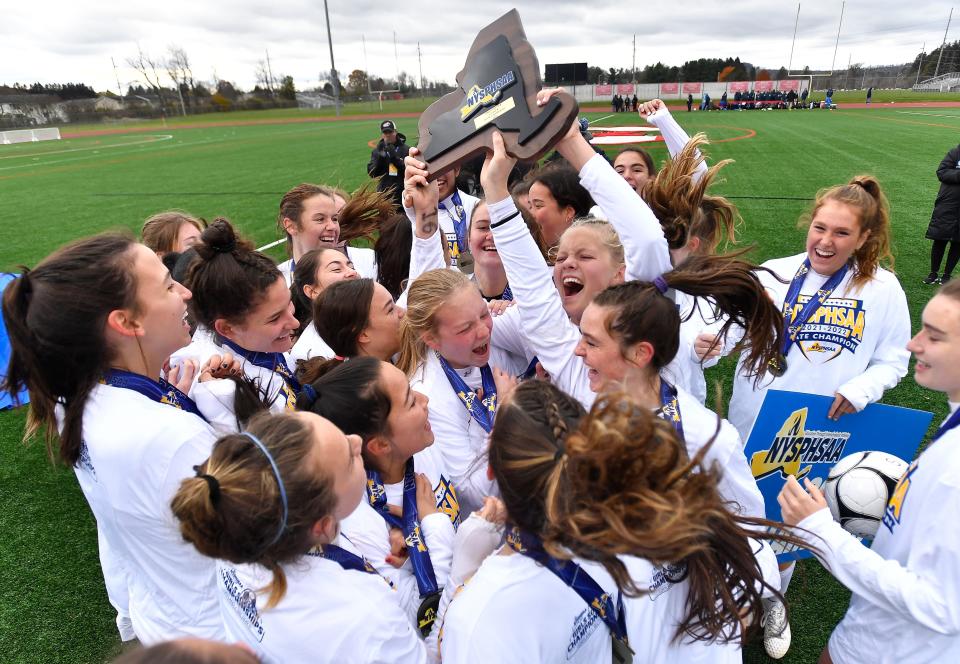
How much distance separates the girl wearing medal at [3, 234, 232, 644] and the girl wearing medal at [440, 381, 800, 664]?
A: 41.1 inches

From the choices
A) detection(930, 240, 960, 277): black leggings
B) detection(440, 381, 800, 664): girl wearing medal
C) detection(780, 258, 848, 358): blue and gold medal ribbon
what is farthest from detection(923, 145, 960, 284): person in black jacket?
Result: detection(440, 381, 800, 664): girl wearing medal

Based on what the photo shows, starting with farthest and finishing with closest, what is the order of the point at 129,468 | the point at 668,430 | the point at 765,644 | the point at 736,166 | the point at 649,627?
the point at 736,166 → the point at 765,644 → the point at 129,468 → the point at 649,627 → the point at 668,430

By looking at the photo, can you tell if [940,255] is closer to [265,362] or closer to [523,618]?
[265,362]

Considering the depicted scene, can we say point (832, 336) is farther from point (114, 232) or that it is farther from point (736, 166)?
point (736, 166)

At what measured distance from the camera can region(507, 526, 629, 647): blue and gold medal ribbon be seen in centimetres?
130

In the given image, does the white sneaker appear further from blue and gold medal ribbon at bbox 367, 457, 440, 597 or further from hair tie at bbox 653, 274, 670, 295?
blue and gold medal ribbon at bbox 367, 457, 440, 597

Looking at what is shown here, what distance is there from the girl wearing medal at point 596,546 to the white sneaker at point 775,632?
1465 millimetres

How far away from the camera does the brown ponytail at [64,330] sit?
1768 mm

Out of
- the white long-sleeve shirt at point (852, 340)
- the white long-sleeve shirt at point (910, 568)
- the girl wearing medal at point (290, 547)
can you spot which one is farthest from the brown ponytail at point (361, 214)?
the white long-sleeve shirt at point (910, 568)

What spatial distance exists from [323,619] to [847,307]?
3.11m

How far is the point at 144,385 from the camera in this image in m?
1.88

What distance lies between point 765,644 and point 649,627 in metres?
1.72

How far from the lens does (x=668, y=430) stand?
1239mm

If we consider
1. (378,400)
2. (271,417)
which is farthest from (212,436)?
(378,400)
